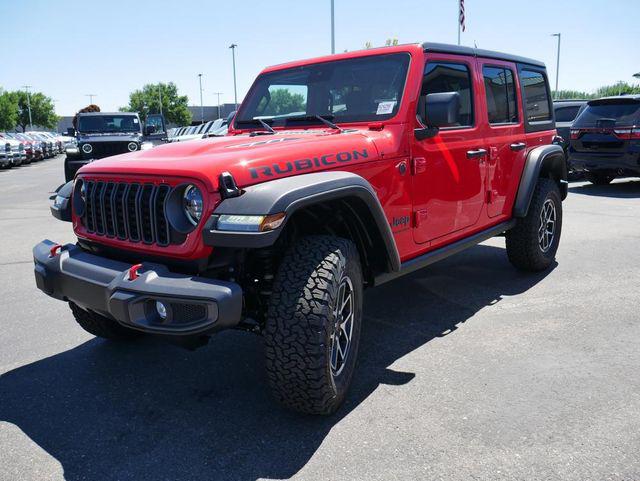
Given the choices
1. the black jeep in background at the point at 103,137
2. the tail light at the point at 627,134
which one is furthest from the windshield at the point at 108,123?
the tail light at the point at 627,134

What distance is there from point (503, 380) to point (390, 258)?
936mm

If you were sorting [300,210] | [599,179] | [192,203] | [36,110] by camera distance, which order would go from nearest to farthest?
[192,203]
[300,210]
[599,179]
[36,110]

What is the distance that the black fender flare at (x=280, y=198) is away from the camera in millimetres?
2486

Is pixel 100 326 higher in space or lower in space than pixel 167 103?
lower

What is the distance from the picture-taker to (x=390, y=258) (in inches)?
131

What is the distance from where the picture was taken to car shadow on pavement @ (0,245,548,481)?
8.45 feet

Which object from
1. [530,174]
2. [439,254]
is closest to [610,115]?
[530,174]

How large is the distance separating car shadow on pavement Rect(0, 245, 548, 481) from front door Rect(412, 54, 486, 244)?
30.4 inches

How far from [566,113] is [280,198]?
1332 cm

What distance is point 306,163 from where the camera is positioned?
297 cm

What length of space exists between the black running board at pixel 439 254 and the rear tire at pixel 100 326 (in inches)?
68.9

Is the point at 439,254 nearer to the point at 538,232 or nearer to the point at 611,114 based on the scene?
the point at 538,232

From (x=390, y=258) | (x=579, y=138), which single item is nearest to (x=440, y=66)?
(x=390, y=258)

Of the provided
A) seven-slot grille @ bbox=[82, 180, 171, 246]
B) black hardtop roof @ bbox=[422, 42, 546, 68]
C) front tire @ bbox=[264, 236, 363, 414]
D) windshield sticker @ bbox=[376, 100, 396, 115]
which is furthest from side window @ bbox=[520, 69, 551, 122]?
seven-slot grille @ bbox=[82, 180, 171, 246]
